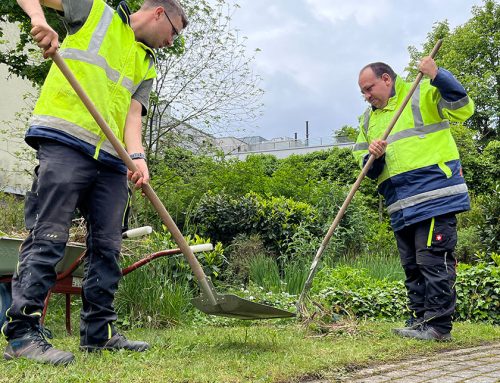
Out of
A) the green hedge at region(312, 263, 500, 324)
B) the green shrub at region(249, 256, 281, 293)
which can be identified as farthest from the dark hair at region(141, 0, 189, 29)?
the green shrub at region(249, 256, 281, 293)

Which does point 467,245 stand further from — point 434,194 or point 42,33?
point 42,33

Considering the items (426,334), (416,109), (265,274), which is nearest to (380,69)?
(416,109)

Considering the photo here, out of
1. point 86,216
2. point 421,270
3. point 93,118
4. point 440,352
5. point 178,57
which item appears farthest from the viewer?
point 178,57

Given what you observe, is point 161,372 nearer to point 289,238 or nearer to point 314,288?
point 314,288

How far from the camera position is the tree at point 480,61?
25672 mm

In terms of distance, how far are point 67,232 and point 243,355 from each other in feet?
3.87

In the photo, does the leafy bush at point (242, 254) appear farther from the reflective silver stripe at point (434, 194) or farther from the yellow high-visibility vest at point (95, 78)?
the yellow high-visibility vest at point (95, 78)

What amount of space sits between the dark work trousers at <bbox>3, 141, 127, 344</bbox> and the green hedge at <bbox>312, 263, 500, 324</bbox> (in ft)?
7.87

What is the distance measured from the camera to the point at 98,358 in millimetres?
2893

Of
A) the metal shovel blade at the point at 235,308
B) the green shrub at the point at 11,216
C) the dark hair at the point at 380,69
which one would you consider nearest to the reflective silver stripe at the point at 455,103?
the dark hair at the point at 380,69

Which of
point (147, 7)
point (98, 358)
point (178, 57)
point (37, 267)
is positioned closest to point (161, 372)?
point (98, 358)

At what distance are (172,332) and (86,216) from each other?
1540mm

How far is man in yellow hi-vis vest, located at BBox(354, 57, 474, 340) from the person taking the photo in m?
3.92

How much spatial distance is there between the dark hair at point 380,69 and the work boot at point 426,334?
1.95 metres
